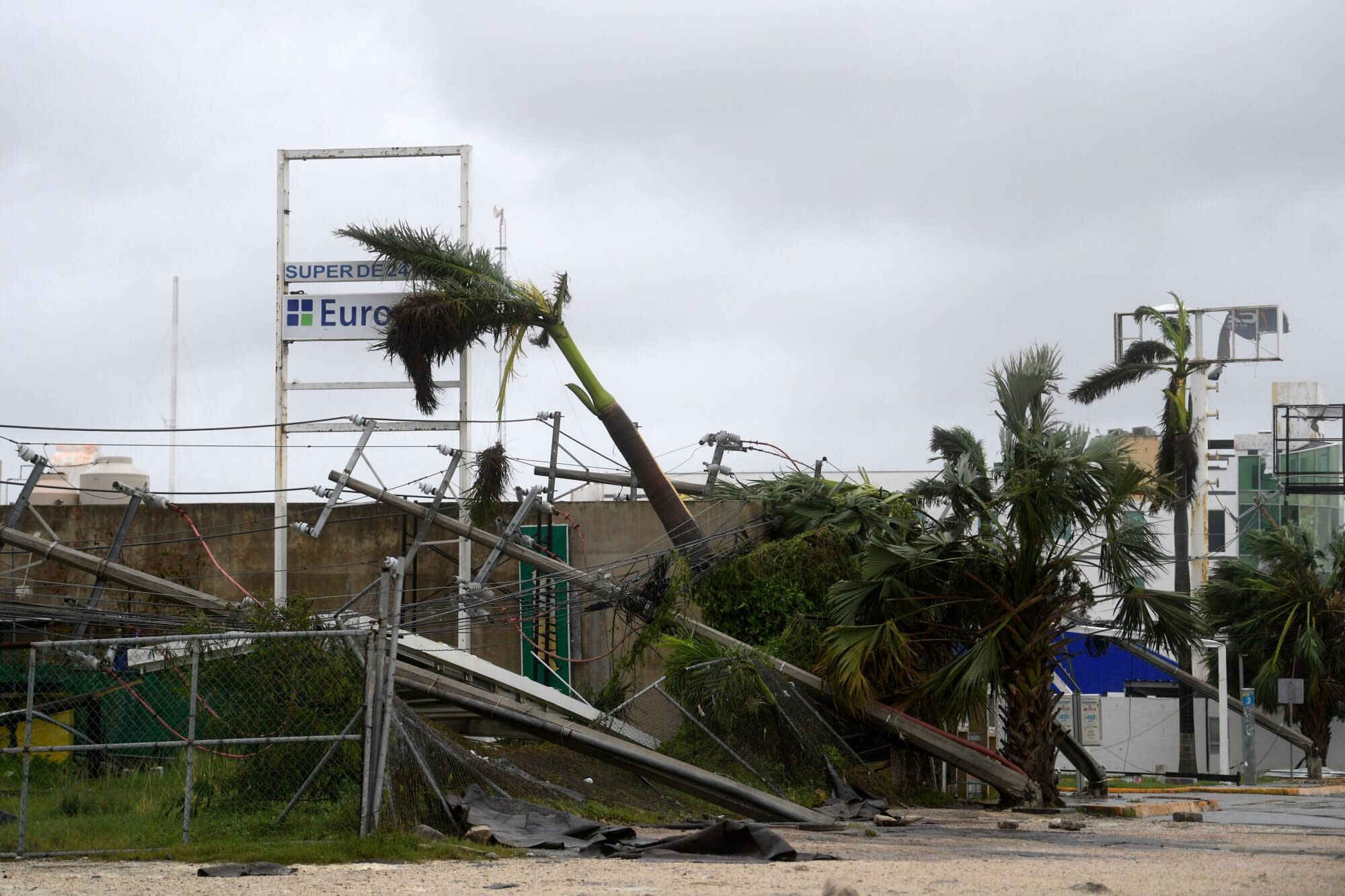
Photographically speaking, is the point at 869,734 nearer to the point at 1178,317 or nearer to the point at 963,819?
the point at 963,819

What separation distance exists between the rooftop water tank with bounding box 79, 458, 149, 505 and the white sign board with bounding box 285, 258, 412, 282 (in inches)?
151

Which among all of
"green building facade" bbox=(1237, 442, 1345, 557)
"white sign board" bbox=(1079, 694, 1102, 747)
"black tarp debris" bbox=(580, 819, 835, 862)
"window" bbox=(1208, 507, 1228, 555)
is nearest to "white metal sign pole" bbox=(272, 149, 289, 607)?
"black tarp debris" bbox=(580, 819, 835, 862)

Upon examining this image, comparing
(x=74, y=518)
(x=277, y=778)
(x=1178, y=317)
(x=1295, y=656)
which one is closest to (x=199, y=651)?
(x=277, y=778)

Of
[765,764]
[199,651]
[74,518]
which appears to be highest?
[74,518]

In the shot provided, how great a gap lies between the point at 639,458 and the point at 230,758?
26.1ft

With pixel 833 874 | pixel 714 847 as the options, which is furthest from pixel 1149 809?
pixel 833 874

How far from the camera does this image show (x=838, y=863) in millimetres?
9867

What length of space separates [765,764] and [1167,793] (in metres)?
9.94

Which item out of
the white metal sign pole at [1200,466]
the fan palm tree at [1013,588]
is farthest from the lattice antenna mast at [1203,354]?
the fan palm tree at [1013,588]

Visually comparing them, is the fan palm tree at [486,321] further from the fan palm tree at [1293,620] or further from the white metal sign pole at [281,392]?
the fan palm tree at [1293,620]

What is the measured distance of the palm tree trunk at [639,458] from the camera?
18.3m

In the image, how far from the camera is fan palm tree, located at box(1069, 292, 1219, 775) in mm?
30891

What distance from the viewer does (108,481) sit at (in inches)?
1091

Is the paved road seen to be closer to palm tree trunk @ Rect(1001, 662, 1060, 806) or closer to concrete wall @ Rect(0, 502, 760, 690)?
palm tree trunk @ Rect(1001, 662, 1060, 806)
